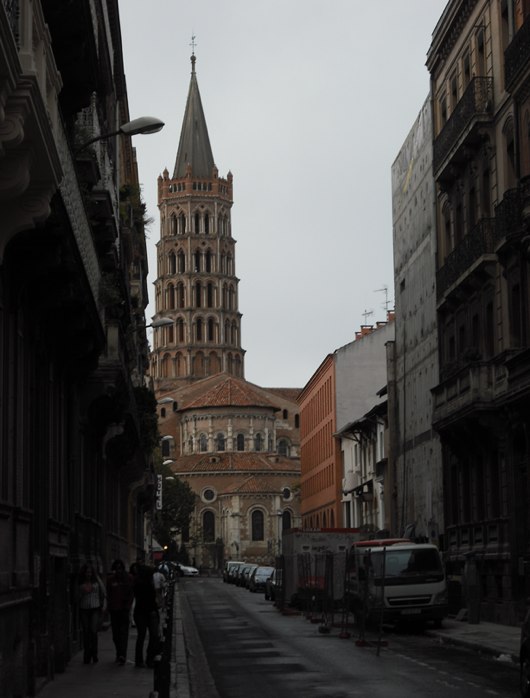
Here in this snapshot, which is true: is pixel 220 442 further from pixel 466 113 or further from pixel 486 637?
pixel 486 637

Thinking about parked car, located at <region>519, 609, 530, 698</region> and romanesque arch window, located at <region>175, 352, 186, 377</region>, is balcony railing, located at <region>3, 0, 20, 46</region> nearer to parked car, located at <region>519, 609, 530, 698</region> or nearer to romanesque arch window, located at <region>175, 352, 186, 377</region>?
parked car, located at <region>519, 609, 530, 698</region>

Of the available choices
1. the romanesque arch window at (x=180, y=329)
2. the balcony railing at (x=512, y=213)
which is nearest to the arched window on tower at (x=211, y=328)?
the romanesque arch window at (x=180, y=329)

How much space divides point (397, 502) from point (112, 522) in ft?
56.5

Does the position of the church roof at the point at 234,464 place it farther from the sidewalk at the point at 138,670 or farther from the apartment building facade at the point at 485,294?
the sidewalk at the point at 138,670

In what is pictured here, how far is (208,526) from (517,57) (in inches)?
4933

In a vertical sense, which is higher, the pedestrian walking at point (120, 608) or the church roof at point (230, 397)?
the church roof at point (230, 397)

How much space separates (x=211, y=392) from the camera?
6442 inches

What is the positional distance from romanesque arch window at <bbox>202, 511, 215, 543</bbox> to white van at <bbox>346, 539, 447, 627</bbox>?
4689 inches

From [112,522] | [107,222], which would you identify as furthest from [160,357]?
[107,222]

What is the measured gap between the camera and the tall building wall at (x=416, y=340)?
4566 cm

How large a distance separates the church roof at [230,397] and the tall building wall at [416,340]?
104 meters

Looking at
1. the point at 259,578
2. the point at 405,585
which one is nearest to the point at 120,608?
the point at 405,585

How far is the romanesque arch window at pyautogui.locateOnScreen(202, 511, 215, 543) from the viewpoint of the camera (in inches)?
6053

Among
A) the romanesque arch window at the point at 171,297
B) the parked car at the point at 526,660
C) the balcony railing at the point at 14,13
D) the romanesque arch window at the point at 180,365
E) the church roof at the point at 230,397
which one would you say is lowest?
the parked car at the point at 526,660
